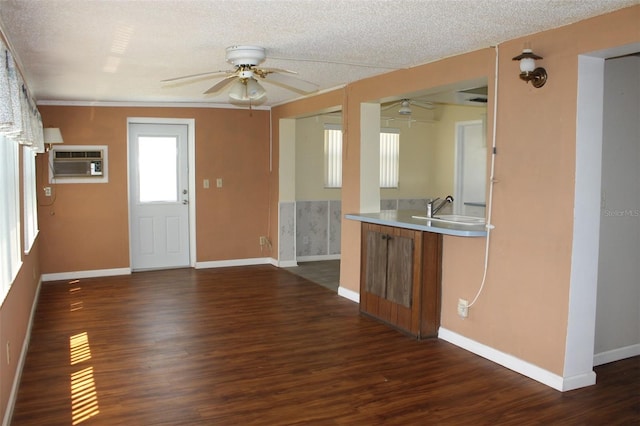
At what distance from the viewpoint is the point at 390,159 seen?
8.51 m

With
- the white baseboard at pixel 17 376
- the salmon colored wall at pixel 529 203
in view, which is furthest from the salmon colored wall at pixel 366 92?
the white baseboard at pixel 17 376

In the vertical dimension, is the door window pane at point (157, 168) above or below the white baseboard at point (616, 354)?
above

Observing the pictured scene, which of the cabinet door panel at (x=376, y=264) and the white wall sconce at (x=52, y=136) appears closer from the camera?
the cabinet door panel at (x=376, y=264)

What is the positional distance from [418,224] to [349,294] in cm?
170

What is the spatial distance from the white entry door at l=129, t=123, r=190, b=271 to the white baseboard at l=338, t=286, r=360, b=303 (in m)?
2.76

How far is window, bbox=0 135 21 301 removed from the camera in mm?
3039

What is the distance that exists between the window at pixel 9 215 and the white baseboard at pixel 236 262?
11.9 feet

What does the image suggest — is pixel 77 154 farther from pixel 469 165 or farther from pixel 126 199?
pixel 469 165

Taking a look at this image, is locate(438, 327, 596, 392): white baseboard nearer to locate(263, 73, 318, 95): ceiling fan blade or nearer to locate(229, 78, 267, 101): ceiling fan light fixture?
locate(263, 73, 318, 95): ceiling fan blade

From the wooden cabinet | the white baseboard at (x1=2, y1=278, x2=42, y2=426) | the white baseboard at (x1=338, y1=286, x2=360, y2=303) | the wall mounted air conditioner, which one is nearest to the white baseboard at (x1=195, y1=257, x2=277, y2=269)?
the wall mounted air conditioner

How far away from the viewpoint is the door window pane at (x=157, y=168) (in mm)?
7367

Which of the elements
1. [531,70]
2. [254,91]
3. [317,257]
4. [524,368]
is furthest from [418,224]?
[317,257]

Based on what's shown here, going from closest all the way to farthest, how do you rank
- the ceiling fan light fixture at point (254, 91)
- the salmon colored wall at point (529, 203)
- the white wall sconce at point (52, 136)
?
the salmon colored wall at point (529, 203)
the ceiling fan light fixture at point (254, 91)
the white wall sconce at point (52, 136)

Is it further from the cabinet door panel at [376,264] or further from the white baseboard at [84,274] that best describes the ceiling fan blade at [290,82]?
the white baseboard at [84,274]
